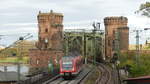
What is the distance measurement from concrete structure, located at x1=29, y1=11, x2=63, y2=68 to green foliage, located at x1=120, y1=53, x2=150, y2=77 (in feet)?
52.5

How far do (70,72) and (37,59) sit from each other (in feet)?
114

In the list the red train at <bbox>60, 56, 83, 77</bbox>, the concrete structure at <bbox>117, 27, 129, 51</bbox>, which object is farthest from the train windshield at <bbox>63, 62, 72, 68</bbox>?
the concrete structure at <bbox>117, 27, 129, 51</bbox>

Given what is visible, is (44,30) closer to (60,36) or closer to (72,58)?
(60,36)

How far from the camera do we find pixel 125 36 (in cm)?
9738

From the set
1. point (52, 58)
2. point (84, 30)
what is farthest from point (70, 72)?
point (84, 30)

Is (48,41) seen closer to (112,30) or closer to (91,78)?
(112,30)

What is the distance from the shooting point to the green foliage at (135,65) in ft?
158

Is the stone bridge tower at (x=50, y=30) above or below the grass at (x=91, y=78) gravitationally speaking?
above

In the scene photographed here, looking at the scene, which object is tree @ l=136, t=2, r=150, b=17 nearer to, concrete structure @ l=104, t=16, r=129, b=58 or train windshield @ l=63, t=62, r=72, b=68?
train windshield @ l=63, t=62, r=72, b=68

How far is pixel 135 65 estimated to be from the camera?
53812 mm

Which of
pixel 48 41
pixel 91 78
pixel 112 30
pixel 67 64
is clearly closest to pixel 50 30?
pixel 48 41

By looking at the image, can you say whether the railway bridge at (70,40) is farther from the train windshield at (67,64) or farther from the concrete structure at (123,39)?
the train windshield at (67,64)

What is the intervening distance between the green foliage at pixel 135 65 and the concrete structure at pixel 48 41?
52.5 ft

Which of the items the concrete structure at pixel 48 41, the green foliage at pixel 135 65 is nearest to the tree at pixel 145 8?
the green foliage at pixel 135 65
